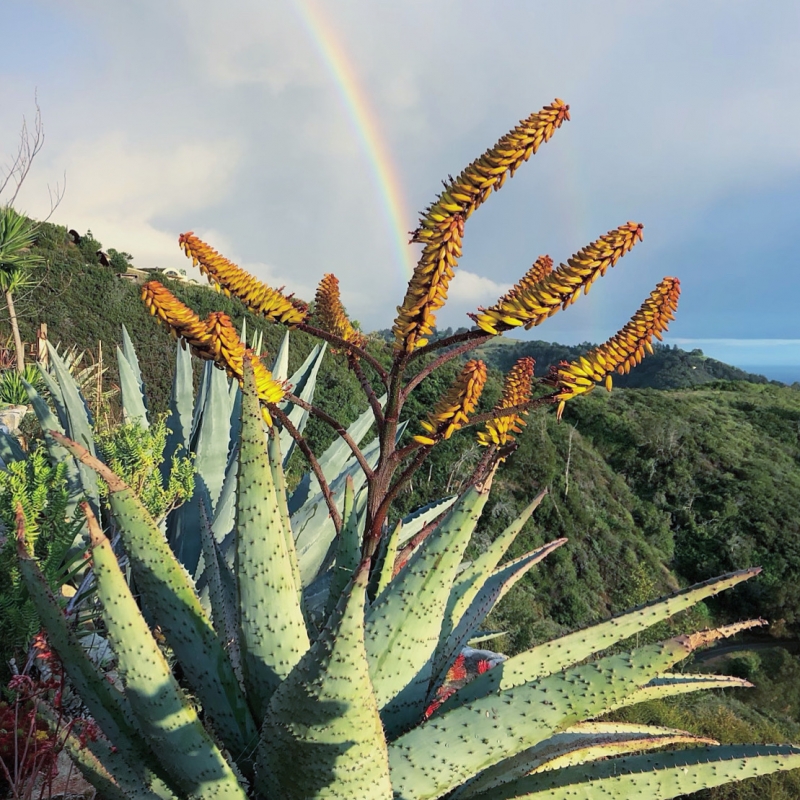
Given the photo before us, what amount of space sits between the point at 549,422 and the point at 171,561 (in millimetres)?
24002

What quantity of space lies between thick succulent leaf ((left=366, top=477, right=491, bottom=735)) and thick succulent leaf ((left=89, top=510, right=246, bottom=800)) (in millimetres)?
378

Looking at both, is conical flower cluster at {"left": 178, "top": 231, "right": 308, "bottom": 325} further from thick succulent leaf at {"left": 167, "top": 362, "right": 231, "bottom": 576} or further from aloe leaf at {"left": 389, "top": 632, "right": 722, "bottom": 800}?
thick succulent leaf at {"left": 167, "top": 362, "right": 231, "bottom": 576}

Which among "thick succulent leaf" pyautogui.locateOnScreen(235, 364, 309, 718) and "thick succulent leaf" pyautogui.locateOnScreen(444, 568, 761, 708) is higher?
"thick succulent leaf" pyautogui.locateOnScreen(235, 364, 309, 718)

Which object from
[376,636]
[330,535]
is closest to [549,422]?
[330,535]

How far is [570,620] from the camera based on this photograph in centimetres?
1973

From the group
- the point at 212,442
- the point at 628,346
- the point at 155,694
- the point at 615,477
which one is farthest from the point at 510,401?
the point at 615,477

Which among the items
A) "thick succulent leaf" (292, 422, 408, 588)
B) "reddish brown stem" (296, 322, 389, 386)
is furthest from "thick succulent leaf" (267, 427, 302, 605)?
"thick succulent leaf" (292, 422, 408, 588)

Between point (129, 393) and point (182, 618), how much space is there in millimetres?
2528

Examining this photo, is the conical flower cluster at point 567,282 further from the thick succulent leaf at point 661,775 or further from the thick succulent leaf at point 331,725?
the thick succulent leaf at point 661,775

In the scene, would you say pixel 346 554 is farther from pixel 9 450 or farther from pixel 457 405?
pixel 9 450

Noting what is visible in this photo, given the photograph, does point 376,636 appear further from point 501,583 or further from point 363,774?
point 501,583

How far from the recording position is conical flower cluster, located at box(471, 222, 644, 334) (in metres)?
1.16

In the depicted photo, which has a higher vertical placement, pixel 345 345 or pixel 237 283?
Answer: pixel 237 283

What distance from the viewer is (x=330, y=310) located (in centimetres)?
172
